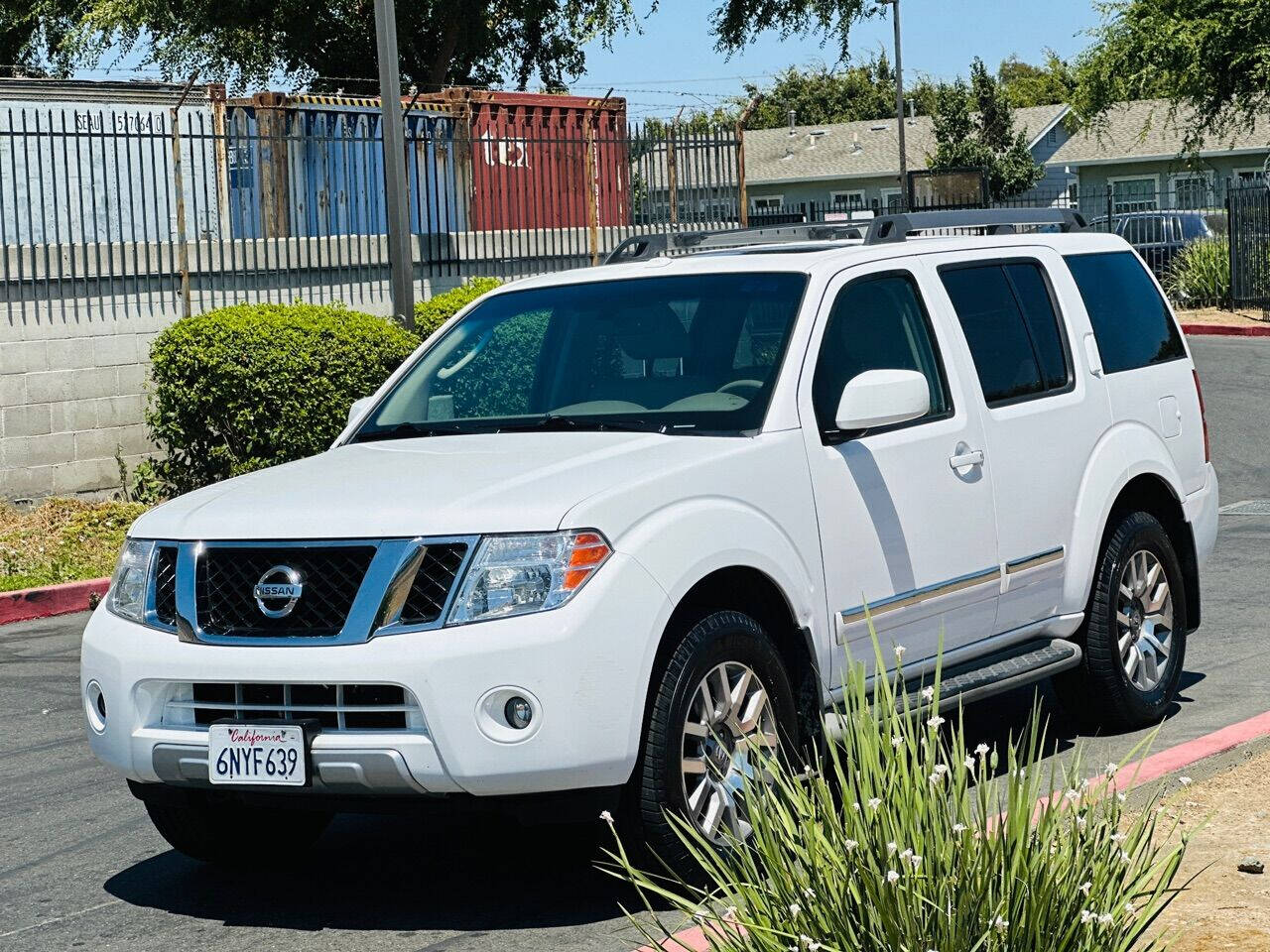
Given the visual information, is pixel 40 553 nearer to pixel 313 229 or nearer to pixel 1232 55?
pixel 313 229

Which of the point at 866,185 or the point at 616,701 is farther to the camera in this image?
the point at 866,185

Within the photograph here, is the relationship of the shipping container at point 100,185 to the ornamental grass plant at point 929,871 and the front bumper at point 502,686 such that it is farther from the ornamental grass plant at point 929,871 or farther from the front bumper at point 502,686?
the ornamental grass plant at point 929,871

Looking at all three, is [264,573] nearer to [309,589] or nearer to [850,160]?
[309,589]

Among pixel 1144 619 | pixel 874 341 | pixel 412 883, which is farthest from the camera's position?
pixel 1144 619

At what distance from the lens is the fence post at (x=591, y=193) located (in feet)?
70.2

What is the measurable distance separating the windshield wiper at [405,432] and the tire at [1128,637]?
2.65 m

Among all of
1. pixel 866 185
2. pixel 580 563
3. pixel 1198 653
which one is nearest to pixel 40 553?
pixel 1198 653

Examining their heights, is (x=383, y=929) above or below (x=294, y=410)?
below

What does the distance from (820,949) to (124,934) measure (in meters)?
2.66

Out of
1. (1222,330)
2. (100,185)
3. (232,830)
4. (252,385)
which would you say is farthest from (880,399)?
(1222,330)

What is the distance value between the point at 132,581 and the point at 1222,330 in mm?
28441

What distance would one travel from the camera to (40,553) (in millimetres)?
13398

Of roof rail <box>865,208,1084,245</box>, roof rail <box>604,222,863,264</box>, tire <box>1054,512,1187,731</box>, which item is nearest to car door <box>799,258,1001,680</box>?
roof rail <box>865,208,1084,245</box>

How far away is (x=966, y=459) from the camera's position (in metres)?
6.61
